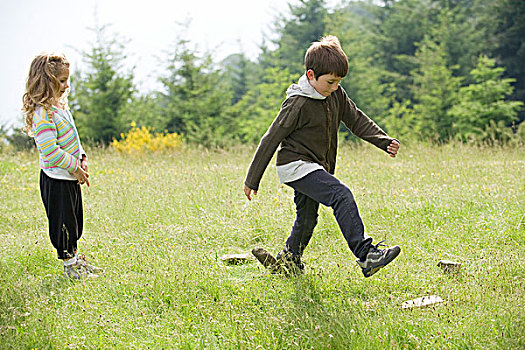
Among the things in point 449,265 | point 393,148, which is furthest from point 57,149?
point 449,265

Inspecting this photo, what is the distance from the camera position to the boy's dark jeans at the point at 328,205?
3.57 meters

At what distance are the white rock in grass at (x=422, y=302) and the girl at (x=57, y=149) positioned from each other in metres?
2.63

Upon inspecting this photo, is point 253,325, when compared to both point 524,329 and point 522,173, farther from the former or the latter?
point 522,173

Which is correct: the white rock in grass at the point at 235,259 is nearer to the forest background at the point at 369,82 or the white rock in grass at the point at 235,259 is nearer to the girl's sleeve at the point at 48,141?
the girl's sleeve at the point at 48,141

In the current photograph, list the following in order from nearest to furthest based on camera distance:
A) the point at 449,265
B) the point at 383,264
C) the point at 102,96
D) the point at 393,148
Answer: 1. the point at 383,264
2. the point at 393,148
3. the point at 449,265
4. the point at 102,96

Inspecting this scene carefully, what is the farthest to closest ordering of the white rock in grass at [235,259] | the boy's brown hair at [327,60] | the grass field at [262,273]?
the white rock in grass at [235,259]
the boy's brown hair at [327,60]
the grass field at [262,273]

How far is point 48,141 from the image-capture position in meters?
4.30

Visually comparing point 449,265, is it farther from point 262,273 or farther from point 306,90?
point 306,90

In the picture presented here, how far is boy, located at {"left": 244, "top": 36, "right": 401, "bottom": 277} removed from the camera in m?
3.60

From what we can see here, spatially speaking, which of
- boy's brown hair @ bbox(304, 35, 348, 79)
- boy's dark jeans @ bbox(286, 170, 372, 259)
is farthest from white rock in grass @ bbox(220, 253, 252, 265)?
boy's brown hair @ bbox(304, 35, 348, 79)

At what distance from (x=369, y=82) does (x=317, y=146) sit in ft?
65.3

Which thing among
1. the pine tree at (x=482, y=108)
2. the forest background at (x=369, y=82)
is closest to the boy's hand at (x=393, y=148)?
the forest background at (x=369, y=82)

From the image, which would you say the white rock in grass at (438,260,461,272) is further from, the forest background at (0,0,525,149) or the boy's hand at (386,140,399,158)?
the forest background at (0,0,525,149)

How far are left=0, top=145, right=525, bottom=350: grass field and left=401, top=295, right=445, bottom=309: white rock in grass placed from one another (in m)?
0.06
